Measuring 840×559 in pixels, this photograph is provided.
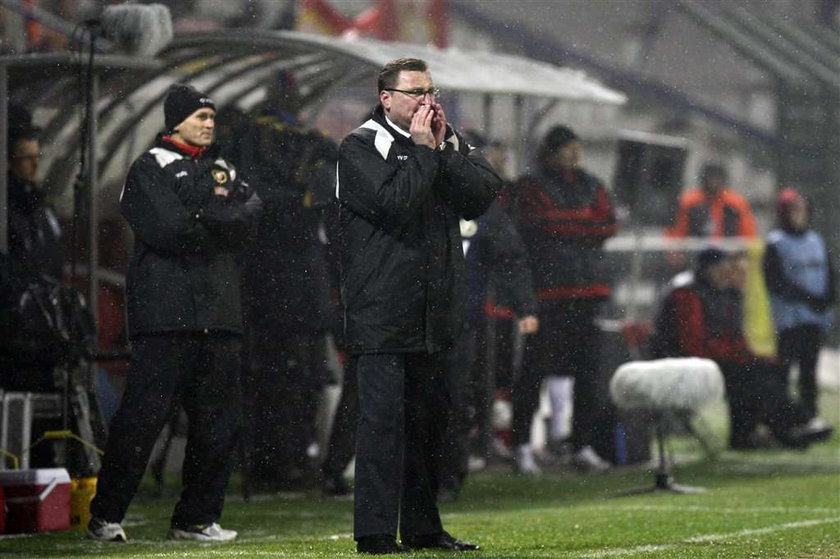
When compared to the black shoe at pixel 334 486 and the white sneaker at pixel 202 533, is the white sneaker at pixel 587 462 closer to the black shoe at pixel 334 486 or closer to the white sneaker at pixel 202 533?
the black shoe at pixel 334 486

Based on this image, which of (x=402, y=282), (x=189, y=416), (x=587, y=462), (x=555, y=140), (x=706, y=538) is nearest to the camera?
(x=402, y=282)

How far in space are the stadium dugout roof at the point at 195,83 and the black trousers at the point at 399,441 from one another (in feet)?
11.1

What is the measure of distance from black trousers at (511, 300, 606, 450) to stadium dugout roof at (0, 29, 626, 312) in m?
1.29

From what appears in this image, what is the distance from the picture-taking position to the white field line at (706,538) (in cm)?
851

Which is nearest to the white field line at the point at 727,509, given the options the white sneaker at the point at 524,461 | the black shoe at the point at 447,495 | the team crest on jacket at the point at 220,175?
the black shoe at the point at 447,495

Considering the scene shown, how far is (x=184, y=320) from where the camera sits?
9359mm

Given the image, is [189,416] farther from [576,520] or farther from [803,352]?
[803,352]

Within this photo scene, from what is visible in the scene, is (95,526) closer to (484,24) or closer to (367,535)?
(367,535)

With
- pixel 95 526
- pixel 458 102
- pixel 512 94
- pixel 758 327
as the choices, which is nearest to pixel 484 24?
pixel 458 102

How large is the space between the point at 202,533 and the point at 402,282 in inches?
69.7

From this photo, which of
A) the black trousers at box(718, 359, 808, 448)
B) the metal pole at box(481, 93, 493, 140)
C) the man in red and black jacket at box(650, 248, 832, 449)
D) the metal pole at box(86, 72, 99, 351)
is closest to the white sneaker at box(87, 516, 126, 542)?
the metal pole at box(86, 72, 99, 351)

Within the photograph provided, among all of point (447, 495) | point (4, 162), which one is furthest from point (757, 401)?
point (4, 162)

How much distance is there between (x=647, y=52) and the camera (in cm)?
1848

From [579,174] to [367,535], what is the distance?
553 cm
